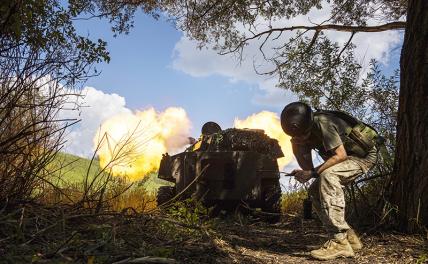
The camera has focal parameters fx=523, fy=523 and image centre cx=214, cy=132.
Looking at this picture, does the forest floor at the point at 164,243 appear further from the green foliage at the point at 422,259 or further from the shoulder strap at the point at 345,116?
the shoulder strap at the point at 345,116

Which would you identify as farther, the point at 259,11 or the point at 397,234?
the point at 259,11

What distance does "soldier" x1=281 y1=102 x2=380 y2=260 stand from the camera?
18.2 feet

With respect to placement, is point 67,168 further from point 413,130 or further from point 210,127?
point 210,127

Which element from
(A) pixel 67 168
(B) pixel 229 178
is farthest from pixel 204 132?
(A) pixel 67 168

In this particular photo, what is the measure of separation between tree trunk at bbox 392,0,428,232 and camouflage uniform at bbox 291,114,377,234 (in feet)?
2.27

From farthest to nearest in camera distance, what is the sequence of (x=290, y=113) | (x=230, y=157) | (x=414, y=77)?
(x=230, y=157), (x=414, y=77), (x=290, y=113)

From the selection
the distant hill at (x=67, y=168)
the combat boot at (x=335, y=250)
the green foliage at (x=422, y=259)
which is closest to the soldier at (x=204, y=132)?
the distant hill at (x=67, y=168)

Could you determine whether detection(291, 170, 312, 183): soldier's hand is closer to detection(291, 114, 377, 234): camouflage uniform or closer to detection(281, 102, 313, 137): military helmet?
detection(291, 114, 377, 234): camouflage uniform

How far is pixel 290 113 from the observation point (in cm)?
573

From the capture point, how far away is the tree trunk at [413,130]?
6246 mm

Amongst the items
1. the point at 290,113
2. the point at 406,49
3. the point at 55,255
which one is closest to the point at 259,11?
the point at 406,49

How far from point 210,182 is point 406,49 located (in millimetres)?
4470

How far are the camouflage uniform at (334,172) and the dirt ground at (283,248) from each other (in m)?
0.47

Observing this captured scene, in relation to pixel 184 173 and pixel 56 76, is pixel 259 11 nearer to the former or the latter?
pixel 184 173
